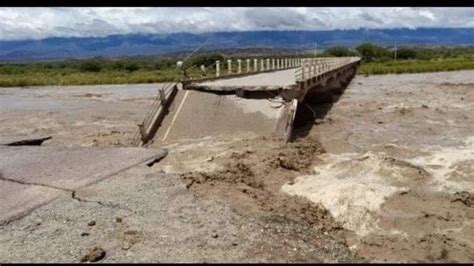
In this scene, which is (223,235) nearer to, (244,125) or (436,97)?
(244,125)

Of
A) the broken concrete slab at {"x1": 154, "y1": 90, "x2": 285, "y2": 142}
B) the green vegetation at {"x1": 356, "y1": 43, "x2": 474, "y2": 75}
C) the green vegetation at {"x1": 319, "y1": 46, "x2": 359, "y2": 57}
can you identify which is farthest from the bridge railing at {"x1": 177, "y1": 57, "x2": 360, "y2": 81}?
the green vegetation at {"x1": 319, "y1": 46, "x2": 359, "y2": 57}

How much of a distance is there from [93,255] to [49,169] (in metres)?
4.21

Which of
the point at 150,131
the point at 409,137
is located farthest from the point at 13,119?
the point at 409,137

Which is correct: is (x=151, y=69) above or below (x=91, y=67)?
below

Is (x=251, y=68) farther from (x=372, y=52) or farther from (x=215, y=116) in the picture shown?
(x=372, y=52)

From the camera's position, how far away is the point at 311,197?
912 cm

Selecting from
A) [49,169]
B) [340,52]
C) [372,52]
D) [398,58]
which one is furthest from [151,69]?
[49,169]

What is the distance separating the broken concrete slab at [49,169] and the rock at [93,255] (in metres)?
1.86

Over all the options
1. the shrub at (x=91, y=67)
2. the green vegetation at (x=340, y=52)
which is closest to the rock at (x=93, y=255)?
the shrub at (x=91, y=67)

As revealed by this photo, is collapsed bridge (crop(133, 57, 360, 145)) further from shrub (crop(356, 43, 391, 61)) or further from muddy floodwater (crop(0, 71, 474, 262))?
shrub (crop(356, 43, 391, 61))

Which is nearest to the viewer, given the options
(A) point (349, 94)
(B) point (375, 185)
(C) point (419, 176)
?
Result: (B) point (375, 185)

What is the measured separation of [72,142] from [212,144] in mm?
5529

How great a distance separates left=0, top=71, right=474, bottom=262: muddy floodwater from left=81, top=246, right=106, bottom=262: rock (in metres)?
0.12
